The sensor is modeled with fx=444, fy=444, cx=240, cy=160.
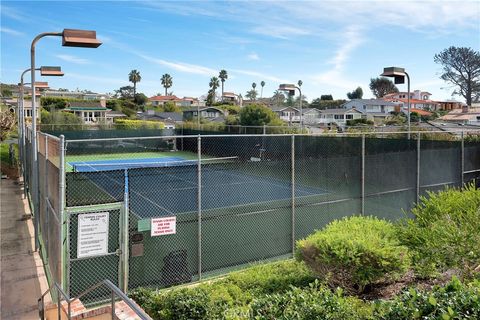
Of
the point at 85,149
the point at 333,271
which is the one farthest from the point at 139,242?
the point at 85,149

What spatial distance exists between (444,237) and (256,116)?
117 feet

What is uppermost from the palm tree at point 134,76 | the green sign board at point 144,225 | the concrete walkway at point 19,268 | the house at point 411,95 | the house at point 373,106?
the palm tree at point 134,76

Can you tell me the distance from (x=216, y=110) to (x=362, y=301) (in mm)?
73131

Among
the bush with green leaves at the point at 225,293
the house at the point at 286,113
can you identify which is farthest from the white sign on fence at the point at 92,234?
the house at the point at 286,113

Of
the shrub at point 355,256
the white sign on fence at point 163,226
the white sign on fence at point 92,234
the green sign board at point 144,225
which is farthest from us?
the white sign on fence at point 163,226

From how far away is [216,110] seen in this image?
258 ft

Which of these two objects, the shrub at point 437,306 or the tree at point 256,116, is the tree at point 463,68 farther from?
the shrub at point 437,306

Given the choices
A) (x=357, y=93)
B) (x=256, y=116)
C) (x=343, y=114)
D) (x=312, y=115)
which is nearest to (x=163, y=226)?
(x=256, y=116)

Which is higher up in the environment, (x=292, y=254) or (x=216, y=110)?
(x=216, y=110)

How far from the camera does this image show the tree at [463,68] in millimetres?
86312

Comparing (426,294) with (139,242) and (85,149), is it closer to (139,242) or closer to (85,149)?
(139,242)

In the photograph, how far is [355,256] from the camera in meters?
6.59

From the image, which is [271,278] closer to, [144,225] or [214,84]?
[144,225]

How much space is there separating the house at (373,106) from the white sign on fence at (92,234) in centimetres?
8013
